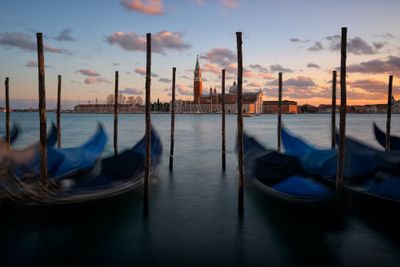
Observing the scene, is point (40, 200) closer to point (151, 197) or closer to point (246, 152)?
point (151, 197)

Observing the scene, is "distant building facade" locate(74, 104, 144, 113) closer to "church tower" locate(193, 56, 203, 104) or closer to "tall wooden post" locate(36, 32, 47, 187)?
"church tower" locate(193, 56, 203, 104)

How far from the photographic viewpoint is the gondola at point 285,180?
691 cm

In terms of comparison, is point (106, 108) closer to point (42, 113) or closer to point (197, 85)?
point (197, 85)

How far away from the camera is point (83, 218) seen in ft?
24.1

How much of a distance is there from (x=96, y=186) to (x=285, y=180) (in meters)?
4.09

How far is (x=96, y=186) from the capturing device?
7422 mm

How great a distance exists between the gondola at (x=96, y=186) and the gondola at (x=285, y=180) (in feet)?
9.81

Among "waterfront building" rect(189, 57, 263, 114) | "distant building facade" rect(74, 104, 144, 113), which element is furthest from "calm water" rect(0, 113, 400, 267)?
"distant building facade" rect(74, 104, 144, 113)

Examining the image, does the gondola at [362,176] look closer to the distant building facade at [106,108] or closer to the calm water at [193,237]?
the calm water at [193,237]

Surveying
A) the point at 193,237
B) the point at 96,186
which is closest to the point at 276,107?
the point at 96,186

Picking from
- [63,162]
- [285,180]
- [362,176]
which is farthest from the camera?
[63,162]

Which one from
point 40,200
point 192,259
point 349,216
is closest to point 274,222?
point 349,216

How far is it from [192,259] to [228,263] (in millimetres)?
586

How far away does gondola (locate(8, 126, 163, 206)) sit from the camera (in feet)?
22.5
